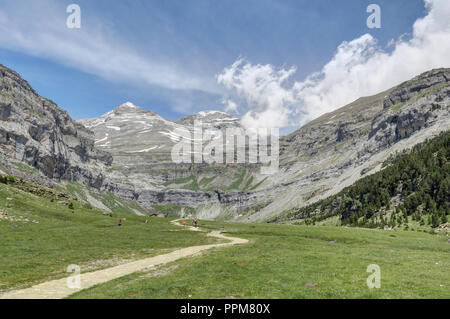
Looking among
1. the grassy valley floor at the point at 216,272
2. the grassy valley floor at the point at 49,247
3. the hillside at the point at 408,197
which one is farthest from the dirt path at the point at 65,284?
the hillside at the point at 408,197

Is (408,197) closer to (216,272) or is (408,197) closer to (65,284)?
(216,272)

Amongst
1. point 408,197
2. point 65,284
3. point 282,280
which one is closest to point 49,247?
point 65,284

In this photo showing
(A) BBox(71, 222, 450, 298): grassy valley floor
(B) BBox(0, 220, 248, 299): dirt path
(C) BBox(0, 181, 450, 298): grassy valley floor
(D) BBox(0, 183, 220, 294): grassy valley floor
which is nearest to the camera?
(A) BBox(71, 222, 450, 298): grassy valley floor

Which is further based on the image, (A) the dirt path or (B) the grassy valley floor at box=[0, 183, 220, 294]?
(B) the grassy valley floor at box=[0, 183, 220, 294]

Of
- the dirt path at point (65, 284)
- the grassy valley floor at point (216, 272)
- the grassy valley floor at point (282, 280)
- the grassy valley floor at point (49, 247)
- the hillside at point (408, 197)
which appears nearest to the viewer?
the grassy valley floor at point (282, 280)

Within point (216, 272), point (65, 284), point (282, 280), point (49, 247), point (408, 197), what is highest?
point (408, 197)

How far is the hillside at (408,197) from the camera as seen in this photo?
102875 millimetres

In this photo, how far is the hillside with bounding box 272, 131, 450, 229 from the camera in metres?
103

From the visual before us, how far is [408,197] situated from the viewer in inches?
4916

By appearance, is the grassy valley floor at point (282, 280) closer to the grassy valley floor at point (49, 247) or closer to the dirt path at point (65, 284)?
the dirt path at point (65, 284)

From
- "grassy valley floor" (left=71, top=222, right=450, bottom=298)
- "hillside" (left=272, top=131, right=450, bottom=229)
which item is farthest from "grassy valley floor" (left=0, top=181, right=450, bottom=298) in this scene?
"hillside" (left=272, top=131, right=450, bottom=229)

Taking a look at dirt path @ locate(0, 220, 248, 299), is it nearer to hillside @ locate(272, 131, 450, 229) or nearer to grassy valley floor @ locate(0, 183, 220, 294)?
grassy valley floor @ locate(0, 183, 220, 294)

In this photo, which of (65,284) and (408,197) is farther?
(408,197)
